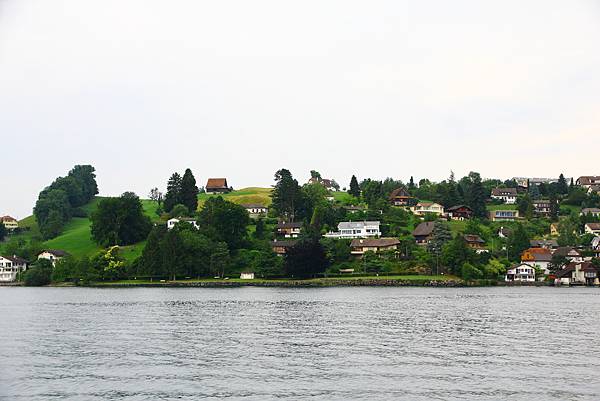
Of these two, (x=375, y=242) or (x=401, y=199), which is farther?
(x=401, y=199)

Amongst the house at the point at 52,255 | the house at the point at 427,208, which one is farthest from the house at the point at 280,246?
the house at the point at 427,208

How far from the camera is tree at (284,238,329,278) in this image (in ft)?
366

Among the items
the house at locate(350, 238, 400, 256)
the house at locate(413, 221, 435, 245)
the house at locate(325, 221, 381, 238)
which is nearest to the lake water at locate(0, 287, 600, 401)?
the house at locate(350, 238, 400, 256)

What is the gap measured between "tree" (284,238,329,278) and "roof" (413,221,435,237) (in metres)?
28.5

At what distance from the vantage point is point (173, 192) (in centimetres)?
16238

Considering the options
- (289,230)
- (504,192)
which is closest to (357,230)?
(289,230)

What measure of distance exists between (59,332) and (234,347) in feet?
50.6

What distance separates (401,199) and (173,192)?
56.1 metres

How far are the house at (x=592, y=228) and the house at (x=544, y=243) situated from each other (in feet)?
50.6

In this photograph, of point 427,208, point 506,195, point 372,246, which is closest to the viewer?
point 372,246

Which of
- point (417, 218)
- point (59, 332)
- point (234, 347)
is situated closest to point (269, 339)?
point (234, 347)

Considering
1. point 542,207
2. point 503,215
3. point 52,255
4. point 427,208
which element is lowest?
point 52,255

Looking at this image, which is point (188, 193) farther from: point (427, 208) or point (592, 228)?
point (592, 228)

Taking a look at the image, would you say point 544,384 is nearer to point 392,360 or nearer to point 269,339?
point 392,360
